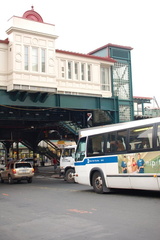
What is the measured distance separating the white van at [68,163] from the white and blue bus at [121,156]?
6926mm

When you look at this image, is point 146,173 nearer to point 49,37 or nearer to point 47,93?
point 47,93

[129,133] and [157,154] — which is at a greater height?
[129,133]

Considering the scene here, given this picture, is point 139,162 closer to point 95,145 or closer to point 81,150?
point 95,145

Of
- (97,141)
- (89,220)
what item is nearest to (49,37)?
(97,141)

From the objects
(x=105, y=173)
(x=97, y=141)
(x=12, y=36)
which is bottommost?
(x=105, y=173)

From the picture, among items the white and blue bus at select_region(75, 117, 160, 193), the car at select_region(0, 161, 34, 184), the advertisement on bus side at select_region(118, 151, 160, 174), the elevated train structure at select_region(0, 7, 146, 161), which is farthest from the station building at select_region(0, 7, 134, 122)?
the advertisement on bus side at select_region(118, 151, 160, 174)

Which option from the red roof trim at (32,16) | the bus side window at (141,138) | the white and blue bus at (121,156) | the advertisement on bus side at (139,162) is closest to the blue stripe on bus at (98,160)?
the white and blue bus at (121,156)

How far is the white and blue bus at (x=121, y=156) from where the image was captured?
1217 centimetres

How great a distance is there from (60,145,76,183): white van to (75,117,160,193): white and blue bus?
6.93 m

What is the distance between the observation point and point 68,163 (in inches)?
907

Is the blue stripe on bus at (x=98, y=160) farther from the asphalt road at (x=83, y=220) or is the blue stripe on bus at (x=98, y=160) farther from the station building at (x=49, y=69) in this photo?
the station building at (x=49, y=69)

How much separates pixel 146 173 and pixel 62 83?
49.5 feet

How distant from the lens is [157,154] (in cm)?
1191

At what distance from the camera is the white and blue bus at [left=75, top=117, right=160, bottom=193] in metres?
12.2
